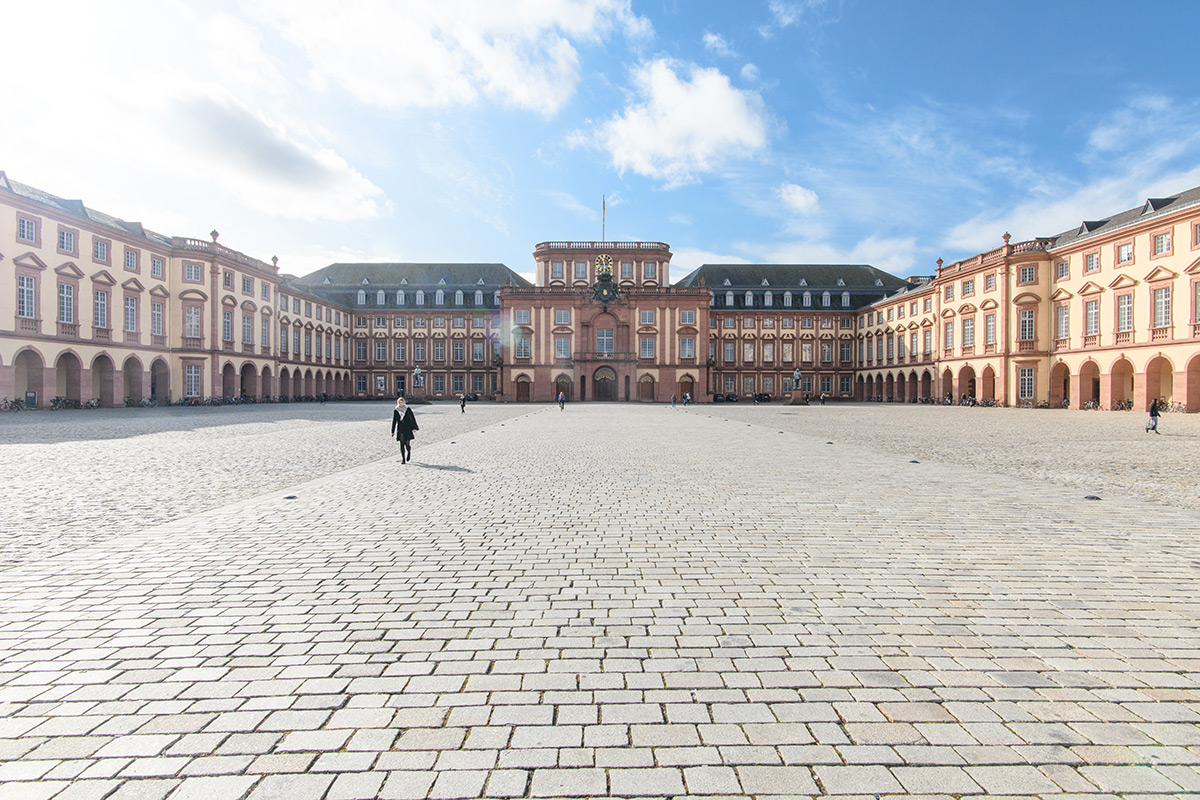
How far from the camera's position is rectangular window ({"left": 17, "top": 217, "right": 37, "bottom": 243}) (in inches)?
1256

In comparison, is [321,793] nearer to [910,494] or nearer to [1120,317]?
[910,494]

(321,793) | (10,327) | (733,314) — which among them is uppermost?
(733,314)

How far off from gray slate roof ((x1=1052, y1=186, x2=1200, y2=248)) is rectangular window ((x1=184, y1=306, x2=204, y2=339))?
64461 millimetres

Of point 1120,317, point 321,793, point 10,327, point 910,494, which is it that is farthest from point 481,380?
point 321,793

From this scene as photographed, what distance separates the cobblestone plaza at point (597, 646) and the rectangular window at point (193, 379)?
41988mm

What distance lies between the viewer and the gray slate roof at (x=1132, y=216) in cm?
3419

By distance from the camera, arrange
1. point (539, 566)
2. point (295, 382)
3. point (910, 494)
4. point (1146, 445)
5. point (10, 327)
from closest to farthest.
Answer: point (539, 566)
point (910, 494)
point (1146, 445)
point (10, 327)
point (295, 382)

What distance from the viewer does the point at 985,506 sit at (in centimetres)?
778

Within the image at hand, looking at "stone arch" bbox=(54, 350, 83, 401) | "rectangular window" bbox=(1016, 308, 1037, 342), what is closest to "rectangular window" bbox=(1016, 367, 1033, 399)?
"rectangular window" bbox=(1016, 308, 1037, 342)

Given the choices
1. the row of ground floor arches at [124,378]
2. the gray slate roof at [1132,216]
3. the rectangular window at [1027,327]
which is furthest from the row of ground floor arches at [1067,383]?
the row of ground floor arches at [124,378]

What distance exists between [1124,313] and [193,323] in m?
65.2

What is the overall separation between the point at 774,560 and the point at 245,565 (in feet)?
16.0

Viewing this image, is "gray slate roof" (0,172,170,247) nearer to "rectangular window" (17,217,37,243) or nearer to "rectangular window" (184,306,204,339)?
"rectangular window" (17,217,37,243)

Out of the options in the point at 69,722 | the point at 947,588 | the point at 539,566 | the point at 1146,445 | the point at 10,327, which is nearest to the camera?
the point at 69,722
